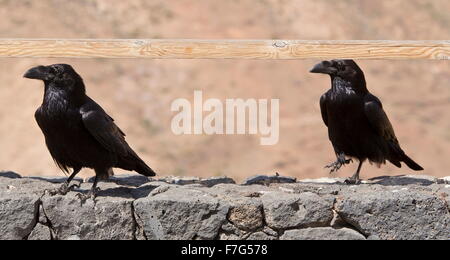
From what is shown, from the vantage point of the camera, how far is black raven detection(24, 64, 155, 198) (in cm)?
647

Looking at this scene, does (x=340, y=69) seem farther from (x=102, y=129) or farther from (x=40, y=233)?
(x=40, y=233)

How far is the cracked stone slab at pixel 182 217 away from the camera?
609 centimetres

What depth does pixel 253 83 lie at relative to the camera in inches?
1115

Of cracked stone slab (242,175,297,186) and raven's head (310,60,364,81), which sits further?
raven's head (310,60,364,81)

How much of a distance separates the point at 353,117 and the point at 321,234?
144 centimetres

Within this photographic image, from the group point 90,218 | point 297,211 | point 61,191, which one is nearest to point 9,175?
point 61,191

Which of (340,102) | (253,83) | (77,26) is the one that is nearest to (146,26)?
(77,26)

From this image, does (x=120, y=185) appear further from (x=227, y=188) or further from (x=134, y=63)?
(x=134, y=63)

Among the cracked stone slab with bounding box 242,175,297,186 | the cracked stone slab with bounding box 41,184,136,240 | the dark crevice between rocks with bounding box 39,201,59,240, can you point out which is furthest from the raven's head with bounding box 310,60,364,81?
the dark crevice between rocks with bounding box 39,201,59,240

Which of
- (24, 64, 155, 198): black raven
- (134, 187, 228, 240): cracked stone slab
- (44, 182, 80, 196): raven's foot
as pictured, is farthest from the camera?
(24, 64, 155, 198): black raven

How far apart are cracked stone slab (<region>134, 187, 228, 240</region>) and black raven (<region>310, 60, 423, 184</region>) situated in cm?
149

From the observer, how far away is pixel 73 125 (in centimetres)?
648

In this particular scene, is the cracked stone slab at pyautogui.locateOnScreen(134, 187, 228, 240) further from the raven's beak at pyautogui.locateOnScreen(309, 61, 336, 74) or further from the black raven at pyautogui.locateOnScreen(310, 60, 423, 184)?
the raven's beak at pyautogui.locateOnScreen(309, 61, 336, 74)
